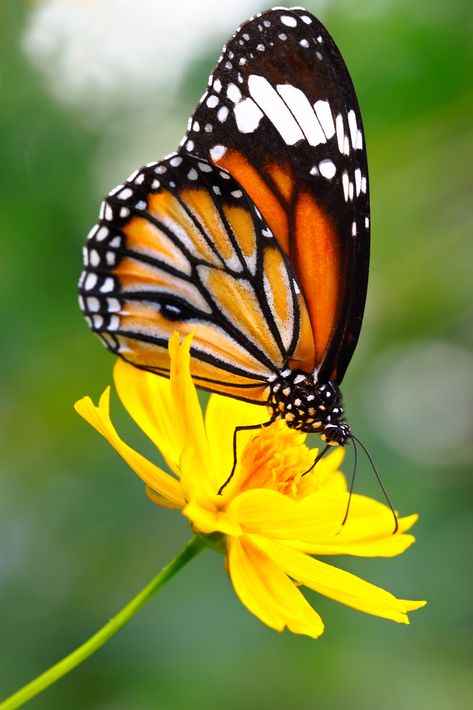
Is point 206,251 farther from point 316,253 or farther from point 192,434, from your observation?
point 192,434

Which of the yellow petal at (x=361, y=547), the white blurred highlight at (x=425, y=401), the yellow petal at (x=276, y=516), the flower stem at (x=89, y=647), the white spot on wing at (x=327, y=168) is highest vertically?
the white spot on wing at (x=327, y=168)

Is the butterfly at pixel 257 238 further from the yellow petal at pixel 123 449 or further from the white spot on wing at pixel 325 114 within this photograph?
the yellow petal at pixel 123 449

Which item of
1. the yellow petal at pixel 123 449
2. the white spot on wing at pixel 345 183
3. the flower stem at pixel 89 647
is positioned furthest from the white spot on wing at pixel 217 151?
the flower stem at pixel 89 647

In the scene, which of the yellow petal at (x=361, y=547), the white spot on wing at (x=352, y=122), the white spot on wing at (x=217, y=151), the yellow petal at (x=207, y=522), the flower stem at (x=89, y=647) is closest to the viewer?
the flower stem at (x=89, y=647)

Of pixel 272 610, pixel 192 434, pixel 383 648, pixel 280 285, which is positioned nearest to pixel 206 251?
pixel 280 285

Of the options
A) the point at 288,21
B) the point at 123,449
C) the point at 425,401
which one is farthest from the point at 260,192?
the point at 425,401

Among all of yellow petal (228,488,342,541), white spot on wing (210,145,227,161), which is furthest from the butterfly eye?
yellow petal (228,488,342,541)
